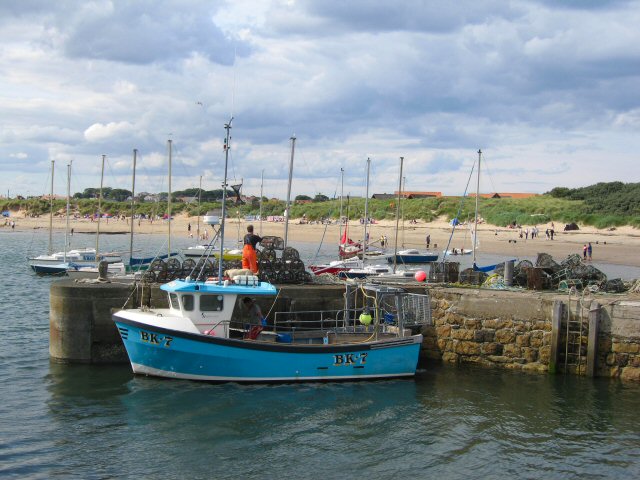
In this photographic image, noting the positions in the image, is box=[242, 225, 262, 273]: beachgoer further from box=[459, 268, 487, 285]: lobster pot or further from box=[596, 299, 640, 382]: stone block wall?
box=[596, 299, 640, 382]: stone block wall

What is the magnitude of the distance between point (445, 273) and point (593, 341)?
4.48 metres

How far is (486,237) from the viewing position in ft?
202

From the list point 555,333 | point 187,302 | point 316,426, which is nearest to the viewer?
point 316,426

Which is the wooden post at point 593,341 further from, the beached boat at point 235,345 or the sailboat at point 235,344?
the beached boat at point 235,345

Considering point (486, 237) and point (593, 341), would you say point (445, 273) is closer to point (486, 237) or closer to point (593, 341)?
point (593, 341)

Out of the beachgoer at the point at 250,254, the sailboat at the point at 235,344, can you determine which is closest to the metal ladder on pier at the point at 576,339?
the sailboat at the point at 235,344

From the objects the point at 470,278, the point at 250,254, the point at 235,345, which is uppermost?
the point at 250,254

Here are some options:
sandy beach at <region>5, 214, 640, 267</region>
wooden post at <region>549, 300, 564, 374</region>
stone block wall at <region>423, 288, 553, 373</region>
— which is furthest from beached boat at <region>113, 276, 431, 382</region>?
sandy beach at <region>5, 214, 640, 267</region>

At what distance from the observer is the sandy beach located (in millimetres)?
49438

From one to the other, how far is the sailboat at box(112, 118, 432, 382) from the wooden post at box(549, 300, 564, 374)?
2.70 m

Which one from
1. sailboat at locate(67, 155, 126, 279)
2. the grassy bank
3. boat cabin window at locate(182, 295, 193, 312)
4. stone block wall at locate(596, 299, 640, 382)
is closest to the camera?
boat cabin window at locate(182, 295, 193, 312)

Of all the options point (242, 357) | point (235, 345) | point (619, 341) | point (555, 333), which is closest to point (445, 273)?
point (555, 333)

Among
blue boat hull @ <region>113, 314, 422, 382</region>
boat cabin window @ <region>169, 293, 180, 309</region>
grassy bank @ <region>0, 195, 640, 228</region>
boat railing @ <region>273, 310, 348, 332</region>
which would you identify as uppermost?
grassy bank @ <region>0, 195, 640, 228</region>

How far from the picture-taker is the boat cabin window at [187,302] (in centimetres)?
1416
